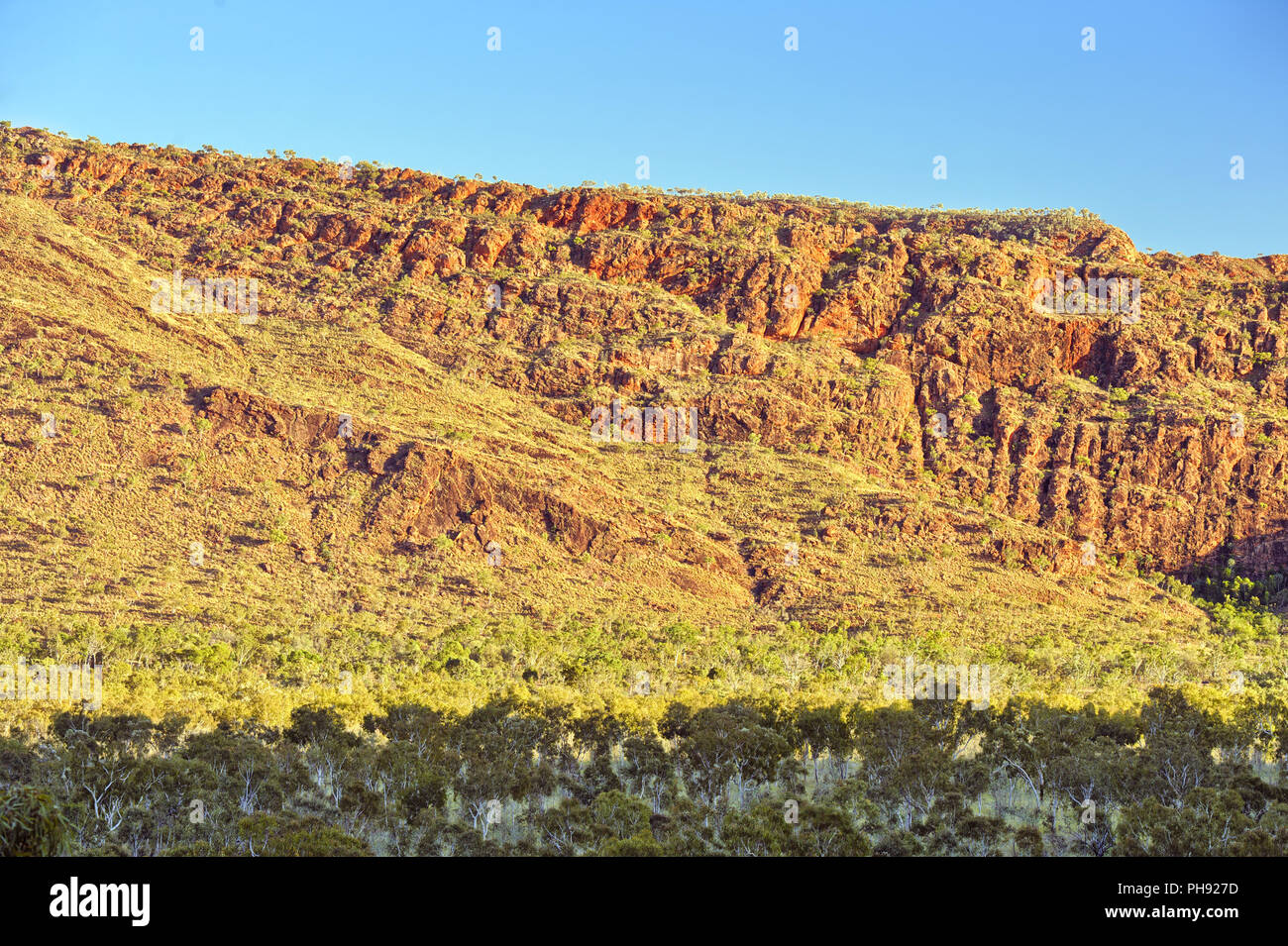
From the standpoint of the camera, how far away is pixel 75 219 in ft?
294

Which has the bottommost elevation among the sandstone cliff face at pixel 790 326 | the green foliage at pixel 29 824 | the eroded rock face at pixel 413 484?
the green foliage at pixel 29 824

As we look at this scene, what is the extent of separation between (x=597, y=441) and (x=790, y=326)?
23.3 metres

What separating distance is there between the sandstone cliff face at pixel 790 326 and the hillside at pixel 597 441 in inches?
13.5

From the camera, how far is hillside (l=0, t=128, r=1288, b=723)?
5447 cm

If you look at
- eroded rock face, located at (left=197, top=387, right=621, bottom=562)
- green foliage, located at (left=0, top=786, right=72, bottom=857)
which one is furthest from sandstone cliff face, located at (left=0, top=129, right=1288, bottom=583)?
green foliage, located at (left=0, top=786, right=72, bottom=857)

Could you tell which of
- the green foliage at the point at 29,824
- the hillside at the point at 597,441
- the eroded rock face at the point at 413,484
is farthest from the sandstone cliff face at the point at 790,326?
the green foliage at the point at 29,824

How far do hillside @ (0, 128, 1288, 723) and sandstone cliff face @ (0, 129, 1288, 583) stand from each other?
0.34 metres

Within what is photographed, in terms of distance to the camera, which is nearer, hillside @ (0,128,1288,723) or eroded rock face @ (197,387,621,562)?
hillside @ (0,128,1288,723)

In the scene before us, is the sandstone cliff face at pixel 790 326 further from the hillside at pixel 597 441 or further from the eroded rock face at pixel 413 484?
the hillside at pixel 597 441

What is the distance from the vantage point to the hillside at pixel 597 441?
54.5 m

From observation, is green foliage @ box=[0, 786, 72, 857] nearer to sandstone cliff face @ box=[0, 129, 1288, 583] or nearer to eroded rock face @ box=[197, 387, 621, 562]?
eroded rock face @ box=[197, 387, 621, 562]

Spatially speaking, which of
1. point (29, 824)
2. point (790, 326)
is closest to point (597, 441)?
point (790, 326)

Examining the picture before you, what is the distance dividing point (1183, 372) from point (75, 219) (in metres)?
92.5
